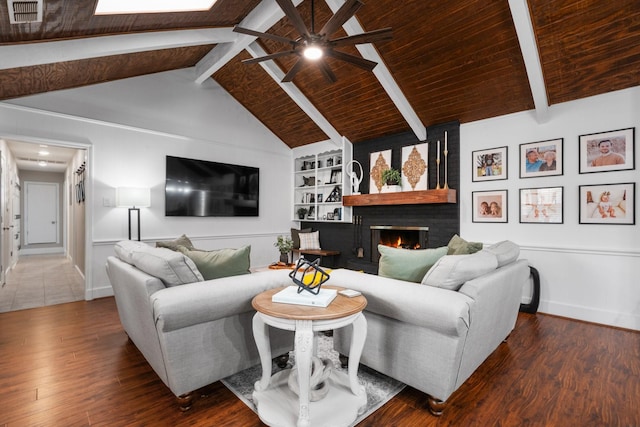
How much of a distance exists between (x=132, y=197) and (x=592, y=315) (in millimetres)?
5842

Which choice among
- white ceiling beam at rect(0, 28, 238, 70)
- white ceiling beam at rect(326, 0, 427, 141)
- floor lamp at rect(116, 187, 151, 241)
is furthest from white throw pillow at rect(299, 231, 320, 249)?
white ceiling beam at rect(0, 28, 238, 70)

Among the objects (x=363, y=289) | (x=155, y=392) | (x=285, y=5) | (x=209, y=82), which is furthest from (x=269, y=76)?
(x=155, y=392)

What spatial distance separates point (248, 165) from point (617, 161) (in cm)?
542

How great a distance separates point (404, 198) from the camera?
481cm

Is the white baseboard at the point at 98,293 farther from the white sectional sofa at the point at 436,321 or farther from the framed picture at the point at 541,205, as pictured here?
the framed picture at the point at 541,205

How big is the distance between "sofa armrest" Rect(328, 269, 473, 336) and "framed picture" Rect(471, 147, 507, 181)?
304 cm

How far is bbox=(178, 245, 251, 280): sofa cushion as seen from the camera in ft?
6.89

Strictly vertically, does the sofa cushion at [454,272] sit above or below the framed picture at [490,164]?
below

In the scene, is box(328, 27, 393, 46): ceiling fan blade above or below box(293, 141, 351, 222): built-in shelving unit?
above

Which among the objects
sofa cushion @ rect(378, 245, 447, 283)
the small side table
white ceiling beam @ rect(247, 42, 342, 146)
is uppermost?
white ceiling beam @ rect(247, 42, 342, 146)

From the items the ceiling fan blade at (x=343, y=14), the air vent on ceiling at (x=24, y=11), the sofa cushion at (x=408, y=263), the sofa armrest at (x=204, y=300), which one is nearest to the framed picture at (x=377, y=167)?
the ceiling fan blade at (x=343, y=14)

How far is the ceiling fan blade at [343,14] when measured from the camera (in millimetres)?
2223

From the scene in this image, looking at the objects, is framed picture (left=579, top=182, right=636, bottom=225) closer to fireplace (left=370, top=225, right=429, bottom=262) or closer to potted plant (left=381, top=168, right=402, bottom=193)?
fireplace (left=370, top=225, right=429, bottom=262)

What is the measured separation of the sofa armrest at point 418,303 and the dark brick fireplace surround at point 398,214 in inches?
117
